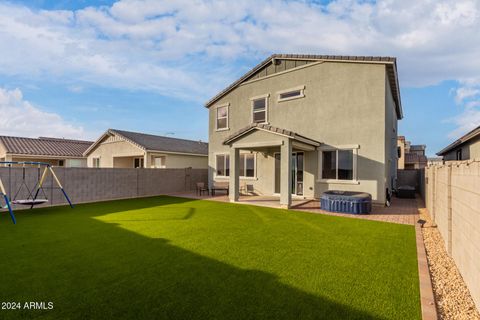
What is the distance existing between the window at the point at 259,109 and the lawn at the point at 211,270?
9.27 meters

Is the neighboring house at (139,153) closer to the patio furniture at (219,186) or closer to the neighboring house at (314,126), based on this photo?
the patio furniture at (219,186)

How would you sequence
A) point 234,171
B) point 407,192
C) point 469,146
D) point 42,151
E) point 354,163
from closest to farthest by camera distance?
point 354,163 → point 234,171 → point 407,192 → point 469,146 → point 42,151

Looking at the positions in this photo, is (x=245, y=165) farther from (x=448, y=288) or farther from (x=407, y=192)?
(x=448, y=288)

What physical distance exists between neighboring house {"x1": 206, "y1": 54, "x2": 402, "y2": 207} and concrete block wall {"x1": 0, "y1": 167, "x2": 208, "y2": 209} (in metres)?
5.88

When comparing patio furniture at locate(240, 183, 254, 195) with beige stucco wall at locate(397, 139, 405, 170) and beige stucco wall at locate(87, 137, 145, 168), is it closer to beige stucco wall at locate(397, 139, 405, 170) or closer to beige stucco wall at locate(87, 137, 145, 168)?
beige stucco wall at locate(87, 137, 145, 168)

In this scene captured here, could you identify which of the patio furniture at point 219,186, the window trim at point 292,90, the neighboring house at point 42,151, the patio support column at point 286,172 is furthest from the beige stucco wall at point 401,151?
the neighboring house at point 42,151

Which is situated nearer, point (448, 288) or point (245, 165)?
point (448, 288)

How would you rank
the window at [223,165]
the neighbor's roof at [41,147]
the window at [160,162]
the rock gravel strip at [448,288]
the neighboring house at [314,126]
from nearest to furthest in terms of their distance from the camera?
the rock gravel strip at [448,288]
the neighboring house at [314,126]
the window at [223,165]
the window at [160,162]
the neighbor's roof at [41,147]

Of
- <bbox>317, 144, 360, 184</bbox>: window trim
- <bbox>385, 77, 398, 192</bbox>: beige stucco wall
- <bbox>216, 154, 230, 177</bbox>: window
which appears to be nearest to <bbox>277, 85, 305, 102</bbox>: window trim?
<bbox>317, 144, 360, 184</bbox>: window trim

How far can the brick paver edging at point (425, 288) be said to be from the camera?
3.25m

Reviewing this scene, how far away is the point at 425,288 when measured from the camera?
3.94 metres

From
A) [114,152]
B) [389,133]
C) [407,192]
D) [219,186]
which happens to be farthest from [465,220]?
[114,152]

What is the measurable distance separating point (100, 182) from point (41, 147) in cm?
1740

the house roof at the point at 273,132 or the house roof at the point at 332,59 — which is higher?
the house roof at the point at 332,59
